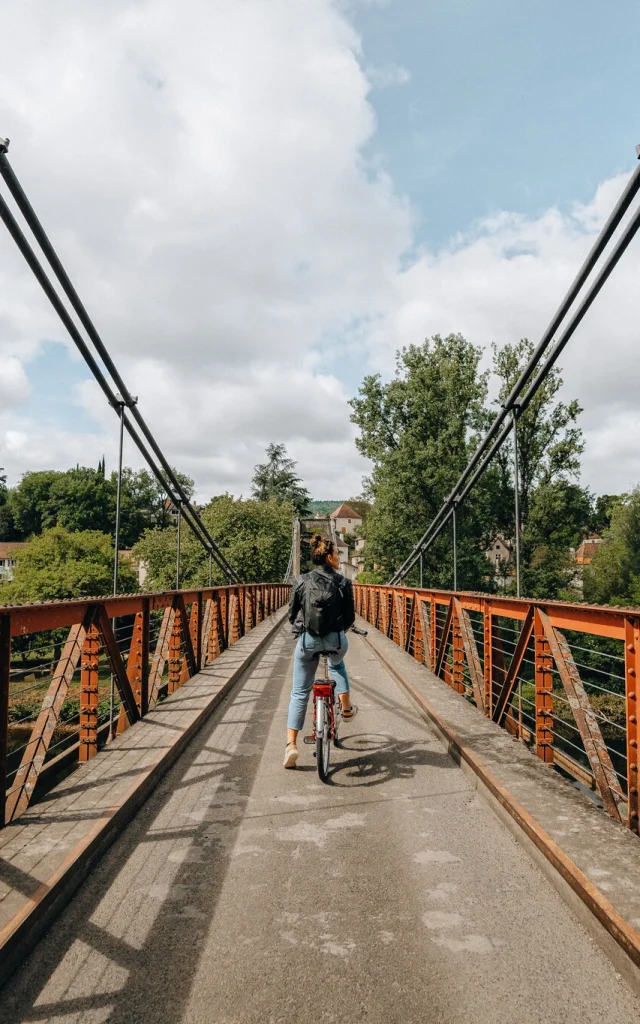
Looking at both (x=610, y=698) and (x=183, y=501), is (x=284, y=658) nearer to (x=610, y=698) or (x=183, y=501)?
(x=183, y=501)

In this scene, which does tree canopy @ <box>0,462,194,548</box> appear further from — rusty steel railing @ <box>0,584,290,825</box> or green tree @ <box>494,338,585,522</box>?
rusty steel railing @ <box>0,584,290,825</box>

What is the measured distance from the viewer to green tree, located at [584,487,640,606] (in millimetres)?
42625

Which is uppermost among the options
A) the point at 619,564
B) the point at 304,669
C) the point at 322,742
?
the point at 619,564

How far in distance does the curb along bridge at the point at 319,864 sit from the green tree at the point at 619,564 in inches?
1552

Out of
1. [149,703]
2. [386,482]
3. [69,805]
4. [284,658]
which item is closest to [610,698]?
[386,482]

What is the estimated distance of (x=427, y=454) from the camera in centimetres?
2889

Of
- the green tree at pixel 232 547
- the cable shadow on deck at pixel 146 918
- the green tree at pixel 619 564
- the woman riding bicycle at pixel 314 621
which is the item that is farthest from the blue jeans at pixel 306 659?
the green tree at pixel 619 564

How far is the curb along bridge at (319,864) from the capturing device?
2035 mm

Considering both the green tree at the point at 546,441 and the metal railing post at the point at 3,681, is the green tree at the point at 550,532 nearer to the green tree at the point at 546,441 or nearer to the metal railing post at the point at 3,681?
the green tree at the point at 546,441

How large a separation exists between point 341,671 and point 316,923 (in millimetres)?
2476

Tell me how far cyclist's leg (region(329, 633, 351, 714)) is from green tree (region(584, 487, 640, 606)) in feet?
127

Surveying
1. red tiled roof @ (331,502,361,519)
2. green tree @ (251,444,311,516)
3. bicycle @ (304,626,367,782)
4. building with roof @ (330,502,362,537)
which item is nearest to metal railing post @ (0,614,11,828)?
bicycle @ (304,626,367,782)

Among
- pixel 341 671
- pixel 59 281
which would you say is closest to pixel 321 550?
pixel 341 671

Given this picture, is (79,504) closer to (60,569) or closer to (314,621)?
(60,569)
